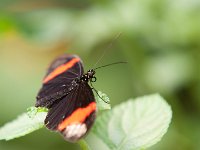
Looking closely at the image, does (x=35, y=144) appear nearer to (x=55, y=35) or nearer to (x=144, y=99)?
(x=55, y=35)

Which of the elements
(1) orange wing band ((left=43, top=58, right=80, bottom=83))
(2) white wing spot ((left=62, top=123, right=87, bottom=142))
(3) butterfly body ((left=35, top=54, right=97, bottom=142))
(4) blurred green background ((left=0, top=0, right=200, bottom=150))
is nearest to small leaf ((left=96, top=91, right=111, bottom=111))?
(3) butterfly body ((left=35, top=54, right=97, bottom=142))

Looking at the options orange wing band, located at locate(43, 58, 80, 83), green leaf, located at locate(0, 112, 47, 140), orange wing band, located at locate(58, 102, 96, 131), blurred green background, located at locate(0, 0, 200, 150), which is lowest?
blurred green background, located at locate(0, 0, 200, 150)

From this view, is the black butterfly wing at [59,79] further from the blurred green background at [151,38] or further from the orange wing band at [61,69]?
the blurred green background at [151,38]

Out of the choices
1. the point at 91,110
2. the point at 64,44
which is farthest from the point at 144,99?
the point at 64,44

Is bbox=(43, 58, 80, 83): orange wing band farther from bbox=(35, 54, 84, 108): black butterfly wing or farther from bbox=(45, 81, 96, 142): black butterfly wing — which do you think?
bbox=(45, 81, 96, 142): black butterfly wing

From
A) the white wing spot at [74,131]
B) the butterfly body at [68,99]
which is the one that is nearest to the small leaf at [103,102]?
the butterfly body at [68,99]

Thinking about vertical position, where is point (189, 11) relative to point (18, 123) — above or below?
below

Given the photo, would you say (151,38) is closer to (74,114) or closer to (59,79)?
(59,79)
